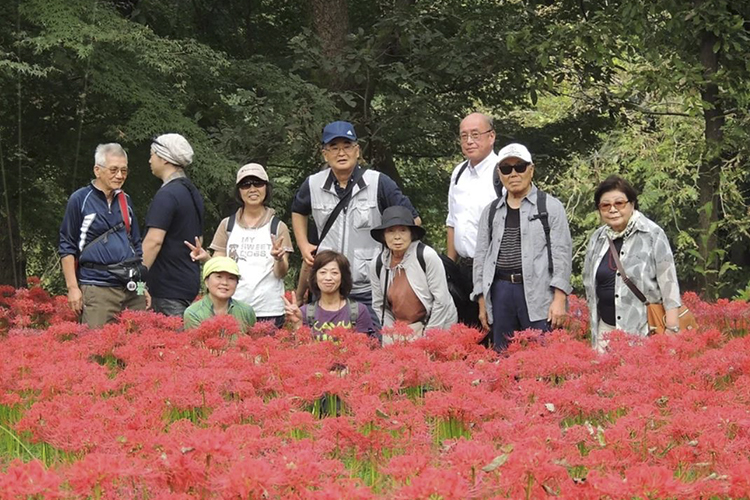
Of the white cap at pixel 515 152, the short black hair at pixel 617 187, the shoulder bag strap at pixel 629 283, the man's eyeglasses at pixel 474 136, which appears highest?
the man's eyeglasses at pixel 474 136

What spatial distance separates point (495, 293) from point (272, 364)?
6.32 feet

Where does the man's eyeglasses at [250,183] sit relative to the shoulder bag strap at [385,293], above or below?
above

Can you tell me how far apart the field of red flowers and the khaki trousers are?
0.85 feet

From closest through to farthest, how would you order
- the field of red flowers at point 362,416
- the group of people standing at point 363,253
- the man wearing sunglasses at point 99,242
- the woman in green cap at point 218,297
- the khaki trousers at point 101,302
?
the field of red flowers at point 362,416, the group of people standing at point 363,253, the woman in green cap at point 218,297, the man wearing sunglasses at point 99,242, the khaki trousers at point 101,302

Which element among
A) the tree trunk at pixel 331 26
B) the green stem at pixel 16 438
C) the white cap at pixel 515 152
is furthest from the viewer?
the tree trunk at pixel 331 26

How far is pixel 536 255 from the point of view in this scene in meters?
7.26

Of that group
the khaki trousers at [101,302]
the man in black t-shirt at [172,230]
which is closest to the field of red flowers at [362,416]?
the khaki trousers at [101,302]

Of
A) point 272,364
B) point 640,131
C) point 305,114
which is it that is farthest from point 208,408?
point 640,131

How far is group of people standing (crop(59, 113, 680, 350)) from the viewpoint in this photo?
278 inches

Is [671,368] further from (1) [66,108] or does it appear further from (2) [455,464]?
(1) [66,108]

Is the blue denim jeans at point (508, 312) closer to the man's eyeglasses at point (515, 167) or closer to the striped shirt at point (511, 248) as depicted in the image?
the striped shirt at point (511, 248)

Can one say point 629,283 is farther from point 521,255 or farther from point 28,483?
point 28,483

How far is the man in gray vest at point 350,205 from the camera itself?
7.91 m

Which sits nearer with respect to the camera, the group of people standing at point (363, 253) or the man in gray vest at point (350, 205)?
the group of people standing at point (363, 253)
